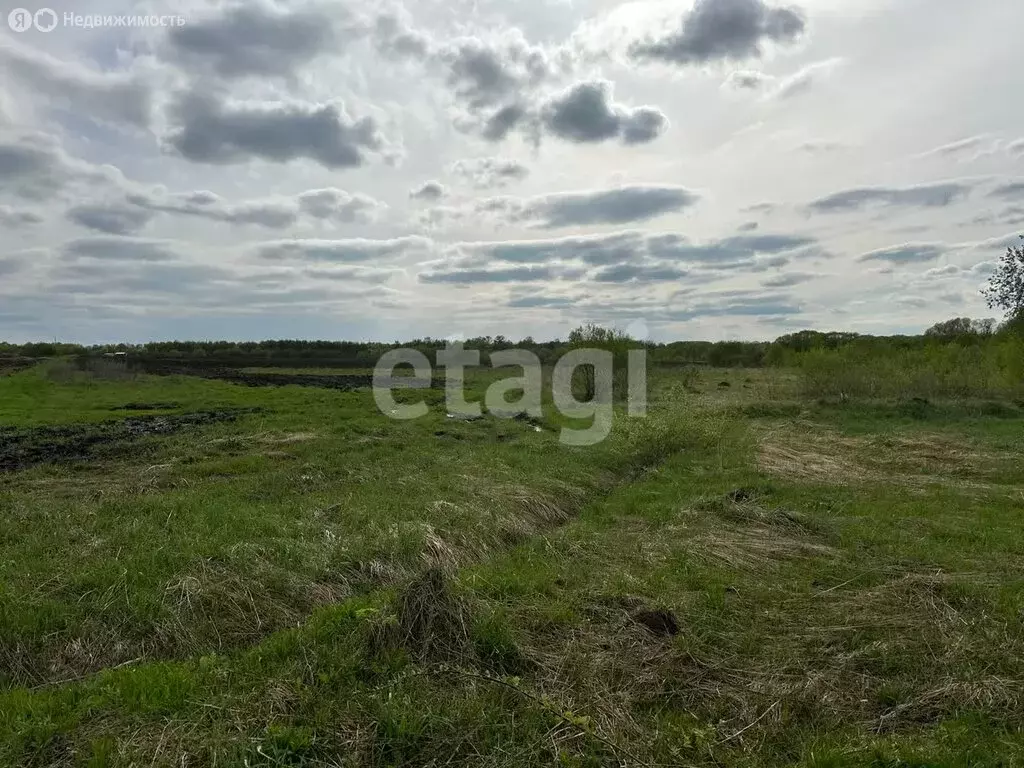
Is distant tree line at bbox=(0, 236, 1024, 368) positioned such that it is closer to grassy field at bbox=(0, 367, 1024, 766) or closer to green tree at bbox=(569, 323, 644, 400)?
green tree at bbox=(569, 323, 644, 400)

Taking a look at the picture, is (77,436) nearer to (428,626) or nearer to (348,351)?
(428,626)

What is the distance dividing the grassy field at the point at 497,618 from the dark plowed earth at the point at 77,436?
1657 mm

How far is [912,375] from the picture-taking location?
3612cm

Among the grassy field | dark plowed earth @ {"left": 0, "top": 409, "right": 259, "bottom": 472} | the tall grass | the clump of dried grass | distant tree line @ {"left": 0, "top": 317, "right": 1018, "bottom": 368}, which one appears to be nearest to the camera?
the grassy field

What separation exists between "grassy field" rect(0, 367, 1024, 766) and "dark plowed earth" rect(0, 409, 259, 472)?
166 cm

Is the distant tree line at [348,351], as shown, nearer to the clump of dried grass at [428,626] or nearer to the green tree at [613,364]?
the green tree at [613,364]

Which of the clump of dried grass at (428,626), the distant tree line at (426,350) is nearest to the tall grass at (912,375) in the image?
the distant tree line at (426,350)

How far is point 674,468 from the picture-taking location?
57.6 feet

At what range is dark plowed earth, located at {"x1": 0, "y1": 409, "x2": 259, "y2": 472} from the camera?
653 inches

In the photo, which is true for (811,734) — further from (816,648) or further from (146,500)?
(146,500)

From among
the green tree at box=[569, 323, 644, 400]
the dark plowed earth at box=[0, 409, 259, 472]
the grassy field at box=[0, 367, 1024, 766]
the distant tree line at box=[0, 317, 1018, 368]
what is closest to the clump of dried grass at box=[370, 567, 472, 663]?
the grassy field at box=[0, 367, 1024, 766]

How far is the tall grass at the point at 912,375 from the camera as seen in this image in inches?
1346

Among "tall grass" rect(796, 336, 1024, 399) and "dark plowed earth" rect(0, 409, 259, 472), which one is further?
"tall grass" rect(796, 336, 1024, 399)

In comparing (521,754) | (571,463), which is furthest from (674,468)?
(521,754)
